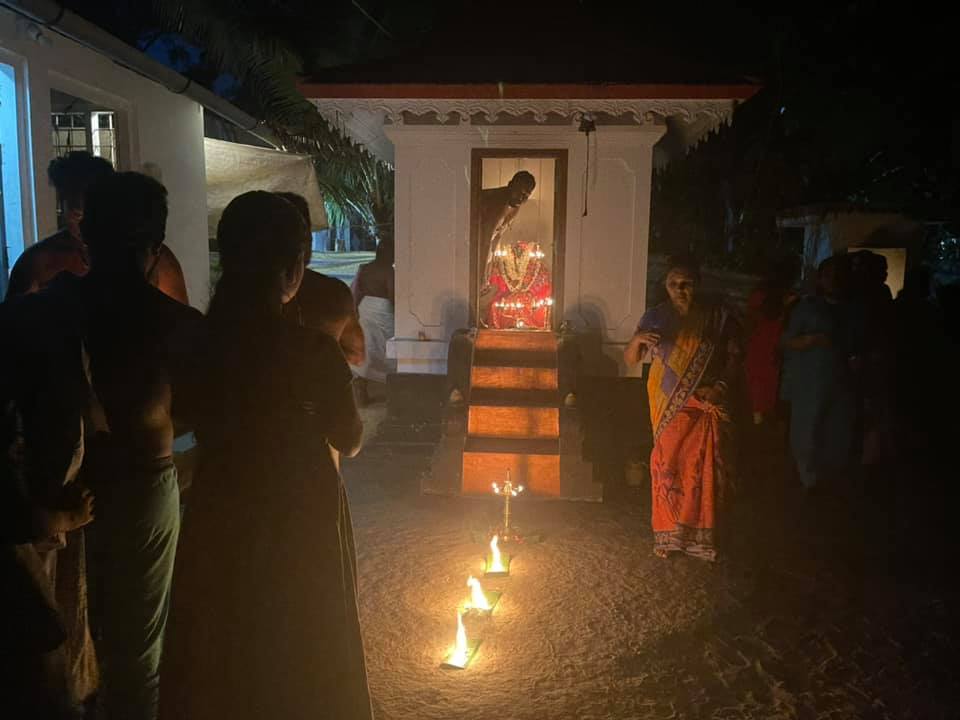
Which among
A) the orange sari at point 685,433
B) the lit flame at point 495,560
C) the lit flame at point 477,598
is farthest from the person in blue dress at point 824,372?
the lit flame at point 477,598

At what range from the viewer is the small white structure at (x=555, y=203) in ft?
24.5

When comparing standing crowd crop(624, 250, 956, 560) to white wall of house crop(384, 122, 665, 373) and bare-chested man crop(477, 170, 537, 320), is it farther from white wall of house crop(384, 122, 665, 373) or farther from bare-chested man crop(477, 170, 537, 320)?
bare-chested man crop(477, 170, 537, 320)

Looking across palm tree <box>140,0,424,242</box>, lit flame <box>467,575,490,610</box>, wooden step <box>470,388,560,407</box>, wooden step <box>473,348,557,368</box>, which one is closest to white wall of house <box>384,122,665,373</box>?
wooden step <box>473,348,557,368</box>

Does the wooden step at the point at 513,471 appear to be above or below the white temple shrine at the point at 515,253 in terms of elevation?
below

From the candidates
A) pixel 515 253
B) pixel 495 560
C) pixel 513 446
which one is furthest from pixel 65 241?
pixel 515 253

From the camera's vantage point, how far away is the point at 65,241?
379cm

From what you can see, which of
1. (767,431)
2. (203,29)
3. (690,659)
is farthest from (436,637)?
(203,29)

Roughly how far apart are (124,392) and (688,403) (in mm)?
3598

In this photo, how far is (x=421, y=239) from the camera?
7793mm

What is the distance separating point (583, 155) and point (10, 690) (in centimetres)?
636

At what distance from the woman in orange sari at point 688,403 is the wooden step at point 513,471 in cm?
137

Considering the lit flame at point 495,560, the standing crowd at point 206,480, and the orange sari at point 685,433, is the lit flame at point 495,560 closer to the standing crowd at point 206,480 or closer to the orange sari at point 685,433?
the orange sari at point 685,433

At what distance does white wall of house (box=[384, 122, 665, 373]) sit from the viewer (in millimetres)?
7539

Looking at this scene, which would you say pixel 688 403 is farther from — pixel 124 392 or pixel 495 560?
pixel 124 392
